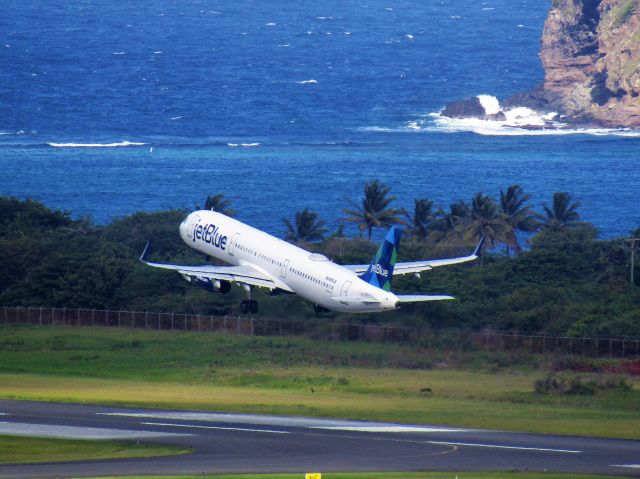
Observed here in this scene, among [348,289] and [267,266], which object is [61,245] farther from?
[348,289]

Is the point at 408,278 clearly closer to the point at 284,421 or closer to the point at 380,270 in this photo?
the point at 380,270

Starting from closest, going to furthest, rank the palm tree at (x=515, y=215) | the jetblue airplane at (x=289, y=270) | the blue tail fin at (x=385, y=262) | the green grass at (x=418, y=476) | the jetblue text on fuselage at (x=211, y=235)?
the green grass at (x=418, y=476)
the blue tail fin at (x=385, y=262)
the jetblue airplane at (x=289, y=270)
the jetblue text on fuselage at (x=211, y=235)
the palm tree at (x=515, y=215)

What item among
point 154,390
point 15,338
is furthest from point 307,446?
point 15,338

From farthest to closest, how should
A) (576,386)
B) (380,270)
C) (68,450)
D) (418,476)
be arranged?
(380,270)
(576,386)
(68,450)
(418,476)

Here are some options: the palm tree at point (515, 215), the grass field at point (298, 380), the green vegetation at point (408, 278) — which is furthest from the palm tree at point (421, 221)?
the grass field at point (298, 380)

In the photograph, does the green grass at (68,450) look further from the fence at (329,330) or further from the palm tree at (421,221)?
the palm tree at (421,221)

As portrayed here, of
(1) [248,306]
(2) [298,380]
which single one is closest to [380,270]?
(2) [298,380]

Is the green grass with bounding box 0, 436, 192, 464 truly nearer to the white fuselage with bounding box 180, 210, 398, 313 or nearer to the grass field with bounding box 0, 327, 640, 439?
the grass field with bounding box 0, 327, 640, 439

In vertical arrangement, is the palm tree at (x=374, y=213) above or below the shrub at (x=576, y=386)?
above
